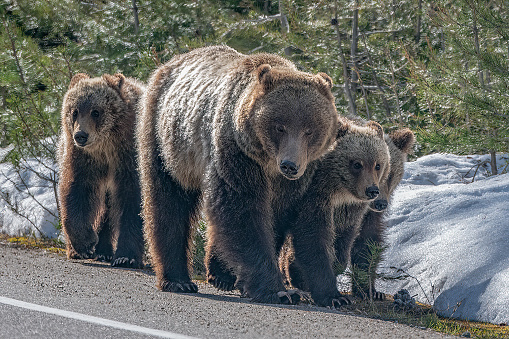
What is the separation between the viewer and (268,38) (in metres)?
12.4

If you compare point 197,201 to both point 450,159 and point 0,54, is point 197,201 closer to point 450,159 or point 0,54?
point 450,159

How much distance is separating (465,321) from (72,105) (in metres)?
5.01

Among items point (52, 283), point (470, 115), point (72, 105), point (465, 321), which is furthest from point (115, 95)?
point (465, 321)

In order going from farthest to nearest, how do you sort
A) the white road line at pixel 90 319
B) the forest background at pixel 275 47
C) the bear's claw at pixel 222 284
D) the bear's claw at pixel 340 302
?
1. the forest background at pixel 275 47
2. the bear's claw at pixel 222 284
3. the bear's claw at pixel 340 302
4. the white road line at pixel 90 319

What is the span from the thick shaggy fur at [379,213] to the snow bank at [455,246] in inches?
8.5

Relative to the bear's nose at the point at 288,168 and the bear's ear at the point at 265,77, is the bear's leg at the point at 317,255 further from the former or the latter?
the bear's ear at the point at 265,77

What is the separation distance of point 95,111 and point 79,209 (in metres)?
1.12

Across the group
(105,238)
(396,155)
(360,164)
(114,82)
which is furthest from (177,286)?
(114,82)

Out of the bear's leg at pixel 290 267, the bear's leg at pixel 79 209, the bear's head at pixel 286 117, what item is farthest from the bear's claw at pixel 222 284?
the bear's leg at pixel 79 209

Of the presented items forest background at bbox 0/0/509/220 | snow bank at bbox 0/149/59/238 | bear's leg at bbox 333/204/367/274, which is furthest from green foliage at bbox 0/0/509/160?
bear's leg at bbox 333/204/367/274

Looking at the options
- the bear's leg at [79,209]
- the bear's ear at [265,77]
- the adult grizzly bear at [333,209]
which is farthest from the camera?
the bear's leg at [79,209]

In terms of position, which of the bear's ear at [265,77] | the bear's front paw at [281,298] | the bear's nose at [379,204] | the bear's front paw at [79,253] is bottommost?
the bear's front paw at [79,253]

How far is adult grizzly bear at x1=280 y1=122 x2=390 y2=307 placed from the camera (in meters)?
5.46

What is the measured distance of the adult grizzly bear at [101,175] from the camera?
7.61 meters
